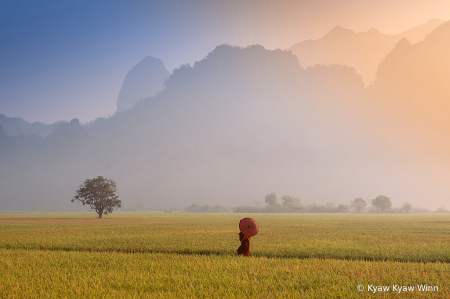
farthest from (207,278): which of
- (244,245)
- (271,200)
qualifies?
(271,200)

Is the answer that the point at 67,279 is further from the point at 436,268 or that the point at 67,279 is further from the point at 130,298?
the point at 436,268

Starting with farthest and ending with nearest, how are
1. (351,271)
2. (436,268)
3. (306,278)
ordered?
1. (436,268)
2. (351,271)
3. (306,278)

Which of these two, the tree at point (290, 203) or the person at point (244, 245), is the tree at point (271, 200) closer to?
the tree at point (290, 203)

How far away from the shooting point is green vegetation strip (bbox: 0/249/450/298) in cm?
1066

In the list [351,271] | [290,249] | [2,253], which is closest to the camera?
[351,271]

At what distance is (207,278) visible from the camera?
12.9 meters

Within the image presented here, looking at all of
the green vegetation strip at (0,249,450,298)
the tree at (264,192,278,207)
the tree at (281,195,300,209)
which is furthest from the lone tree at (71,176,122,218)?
the tree at (281,195,300,209)

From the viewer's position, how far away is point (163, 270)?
1458 centimetres

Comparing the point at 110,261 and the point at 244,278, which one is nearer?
the point at 244,278

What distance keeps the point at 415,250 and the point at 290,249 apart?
28.6 feet

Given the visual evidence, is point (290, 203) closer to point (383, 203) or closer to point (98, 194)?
point (383, 203)

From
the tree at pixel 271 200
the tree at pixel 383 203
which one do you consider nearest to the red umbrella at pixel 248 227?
the tree at pixel 271 200

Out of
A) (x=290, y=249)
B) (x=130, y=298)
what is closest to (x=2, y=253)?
(x=130, y=298)

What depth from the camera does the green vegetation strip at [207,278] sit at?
35.0 ft
